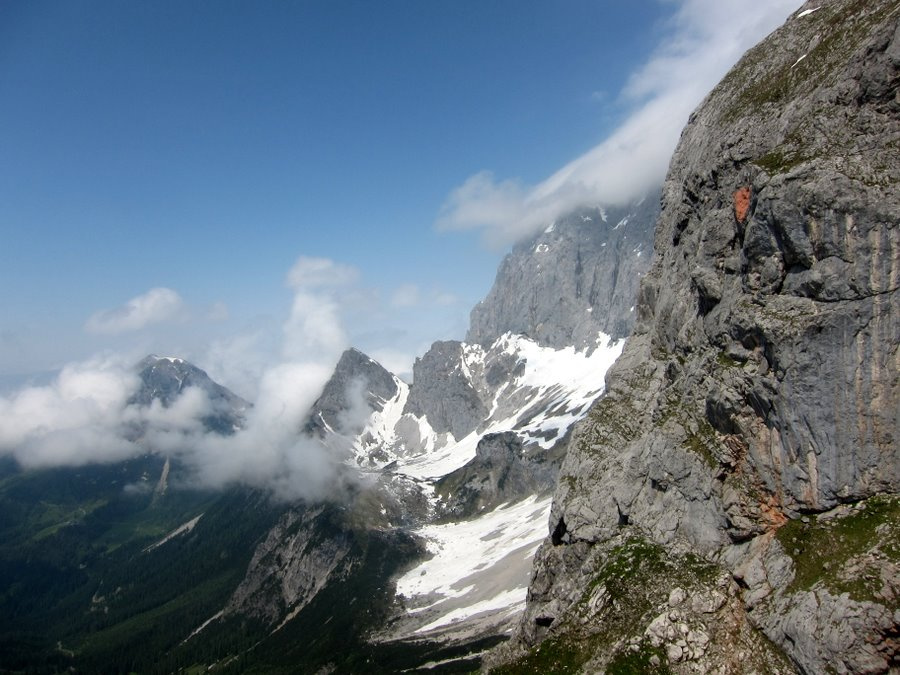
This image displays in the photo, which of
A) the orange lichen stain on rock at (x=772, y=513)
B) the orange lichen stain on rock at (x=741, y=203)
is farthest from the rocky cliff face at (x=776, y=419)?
the orange lichen stain on rock at (x=741, y=203)

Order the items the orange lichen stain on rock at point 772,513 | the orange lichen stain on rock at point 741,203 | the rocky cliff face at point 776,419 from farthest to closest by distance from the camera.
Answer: the orange lichen stain on rock at point 741,203 → the orange lichen stain on rock at point 772,513 → the rocky cliff face at point 776,419

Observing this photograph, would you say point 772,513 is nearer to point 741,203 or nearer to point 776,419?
point 776,419

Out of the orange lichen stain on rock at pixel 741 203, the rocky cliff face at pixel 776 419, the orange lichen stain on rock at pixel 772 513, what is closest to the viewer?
the rocky cliff face at pixel 776 419

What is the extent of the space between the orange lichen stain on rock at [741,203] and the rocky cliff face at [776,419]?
29cm

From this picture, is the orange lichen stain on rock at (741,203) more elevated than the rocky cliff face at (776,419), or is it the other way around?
the orange lichen stain on rock at (741,203)

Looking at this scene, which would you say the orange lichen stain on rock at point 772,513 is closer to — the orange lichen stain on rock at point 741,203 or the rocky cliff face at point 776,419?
the rocky cliff face at point 776,419

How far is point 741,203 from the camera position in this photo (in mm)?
49406

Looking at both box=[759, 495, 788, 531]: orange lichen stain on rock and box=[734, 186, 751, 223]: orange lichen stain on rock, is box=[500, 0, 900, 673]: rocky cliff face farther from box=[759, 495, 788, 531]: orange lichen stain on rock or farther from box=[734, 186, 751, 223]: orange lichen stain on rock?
box=[734, 186, 751, 223]: orange lichen stain on rock

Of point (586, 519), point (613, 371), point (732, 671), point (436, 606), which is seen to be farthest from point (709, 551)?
point (436, 606)

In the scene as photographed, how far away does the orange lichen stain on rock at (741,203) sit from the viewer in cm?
4845

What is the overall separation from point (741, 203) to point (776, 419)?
61.0ft

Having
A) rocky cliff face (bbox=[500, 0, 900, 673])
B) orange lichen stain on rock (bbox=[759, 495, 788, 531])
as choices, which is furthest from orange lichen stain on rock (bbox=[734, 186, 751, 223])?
orange lichen stain on rock (bbox=[759, 495, 788, 531])

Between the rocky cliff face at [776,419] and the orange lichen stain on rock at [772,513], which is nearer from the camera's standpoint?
the rocky cliff face at [776,419]

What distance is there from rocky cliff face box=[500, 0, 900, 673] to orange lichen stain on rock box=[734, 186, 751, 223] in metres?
0.29
